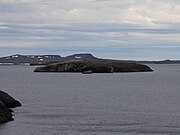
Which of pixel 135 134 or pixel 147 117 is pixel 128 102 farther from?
pixel 135 134

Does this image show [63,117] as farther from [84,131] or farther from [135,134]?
[135,134]

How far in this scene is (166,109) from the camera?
6316 centimetres

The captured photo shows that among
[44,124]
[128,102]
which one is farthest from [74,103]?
[44,124]

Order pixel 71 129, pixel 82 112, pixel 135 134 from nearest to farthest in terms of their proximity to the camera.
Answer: pixel 135 134 → pixel 71 129 → pixel 82 112

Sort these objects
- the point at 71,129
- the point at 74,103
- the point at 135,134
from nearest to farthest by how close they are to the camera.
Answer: the point at 135,134 < the point at 71,129 < the point at 74,103

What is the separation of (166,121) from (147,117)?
3834 mm

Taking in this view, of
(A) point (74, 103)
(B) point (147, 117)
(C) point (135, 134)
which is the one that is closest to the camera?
(C) point (135, 134)

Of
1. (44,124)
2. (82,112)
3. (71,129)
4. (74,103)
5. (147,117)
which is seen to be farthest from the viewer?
(74,103)

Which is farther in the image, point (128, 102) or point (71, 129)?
point (128, 102)

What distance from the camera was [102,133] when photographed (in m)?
44.6

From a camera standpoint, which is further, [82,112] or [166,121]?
[82,112]

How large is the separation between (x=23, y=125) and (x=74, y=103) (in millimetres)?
24143

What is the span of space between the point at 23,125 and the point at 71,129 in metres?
5.42

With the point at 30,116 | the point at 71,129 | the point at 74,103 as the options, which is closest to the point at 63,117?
the point at 30,116
